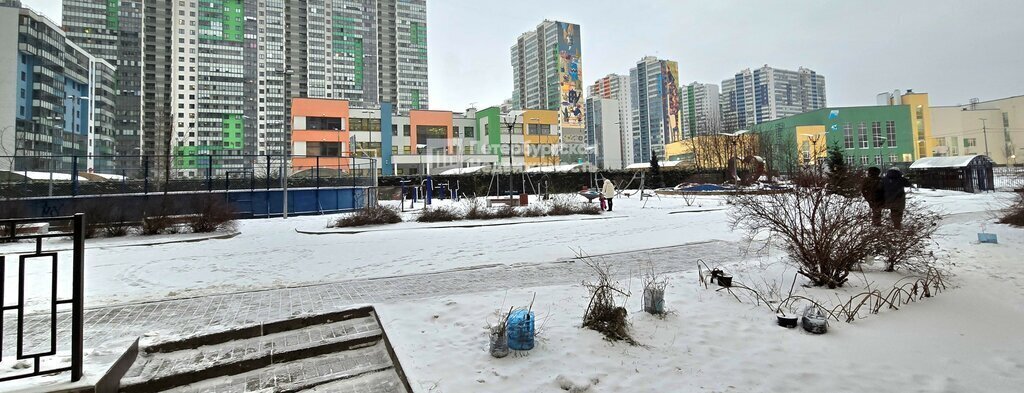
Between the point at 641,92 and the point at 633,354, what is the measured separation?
141209mm

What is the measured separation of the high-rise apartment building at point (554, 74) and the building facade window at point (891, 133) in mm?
50033

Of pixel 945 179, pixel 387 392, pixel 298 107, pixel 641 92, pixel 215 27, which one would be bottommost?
pixel 387 392

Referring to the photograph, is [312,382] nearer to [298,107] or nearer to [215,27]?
[298,107]

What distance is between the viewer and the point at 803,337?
168 inches

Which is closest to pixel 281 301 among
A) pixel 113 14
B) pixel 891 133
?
pixel 891 133

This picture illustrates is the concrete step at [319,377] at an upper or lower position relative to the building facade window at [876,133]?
lower

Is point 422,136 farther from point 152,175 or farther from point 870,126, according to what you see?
point 870,126

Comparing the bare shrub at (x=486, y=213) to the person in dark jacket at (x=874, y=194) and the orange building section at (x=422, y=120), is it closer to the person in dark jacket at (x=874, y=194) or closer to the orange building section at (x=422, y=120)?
the person in dark jacket at (x=874, y=194)

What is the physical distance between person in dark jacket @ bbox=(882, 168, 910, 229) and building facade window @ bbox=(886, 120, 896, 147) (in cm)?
8915

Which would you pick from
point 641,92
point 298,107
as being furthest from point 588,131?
point 298,107

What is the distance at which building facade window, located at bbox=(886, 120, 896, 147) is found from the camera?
7747 centimetres

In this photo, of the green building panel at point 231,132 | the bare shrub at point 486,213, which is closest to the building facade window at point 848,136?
the bare shrub at point 486,213

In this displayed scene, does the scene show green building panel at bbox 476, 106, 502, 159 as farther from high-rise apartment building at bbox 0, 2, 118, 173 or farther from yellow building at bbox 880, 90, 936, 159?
yellow building at bbox 880, 90, 936, 159

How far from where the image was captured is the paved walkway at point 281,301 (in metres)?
4.44
